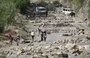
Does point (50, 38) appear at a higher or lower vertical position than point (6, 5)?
lower

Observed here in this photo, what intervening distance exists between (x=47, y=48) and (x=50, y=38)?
1402 cm

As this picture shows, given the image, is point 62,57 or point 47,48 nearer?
point 62,57

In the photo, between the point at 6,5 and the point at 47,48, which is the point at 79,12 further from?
the point at 47,48

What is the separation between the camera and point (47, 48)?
5516 centimetres

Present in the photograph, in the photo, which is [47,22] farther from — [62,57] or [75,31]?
[62,57]

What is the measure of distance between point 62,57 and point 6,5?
22.3 m

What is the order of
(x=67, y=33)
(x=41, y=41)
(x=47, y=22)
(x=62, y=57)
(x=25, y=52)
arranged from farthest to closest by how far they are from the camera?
1. (x=47, y=22)
2. (x=67, y=33)
3. (x=41, y=41)
4. (x=25, y=52)
5. (x=62, y=57)

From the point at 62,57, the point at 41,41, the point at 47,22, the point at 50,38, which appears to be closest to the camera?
the point at 62,57

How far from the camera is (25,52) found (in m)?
51.1

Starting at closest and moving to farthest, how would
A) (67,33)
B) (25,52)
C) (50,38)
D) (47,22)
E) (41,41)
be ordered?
(25,52) < (41,41) < (50,38) < (67,33) < (47,22)

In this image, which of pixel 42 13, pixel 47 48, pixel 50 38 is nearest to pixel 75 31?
pixel 50 38

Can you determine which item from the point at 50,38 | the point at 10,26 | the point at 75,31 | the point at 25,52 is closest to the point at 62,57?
the point at 25,52

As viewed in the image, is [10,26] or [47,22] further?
[47,22]

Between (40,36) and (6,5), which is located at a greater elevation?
(6,5)
